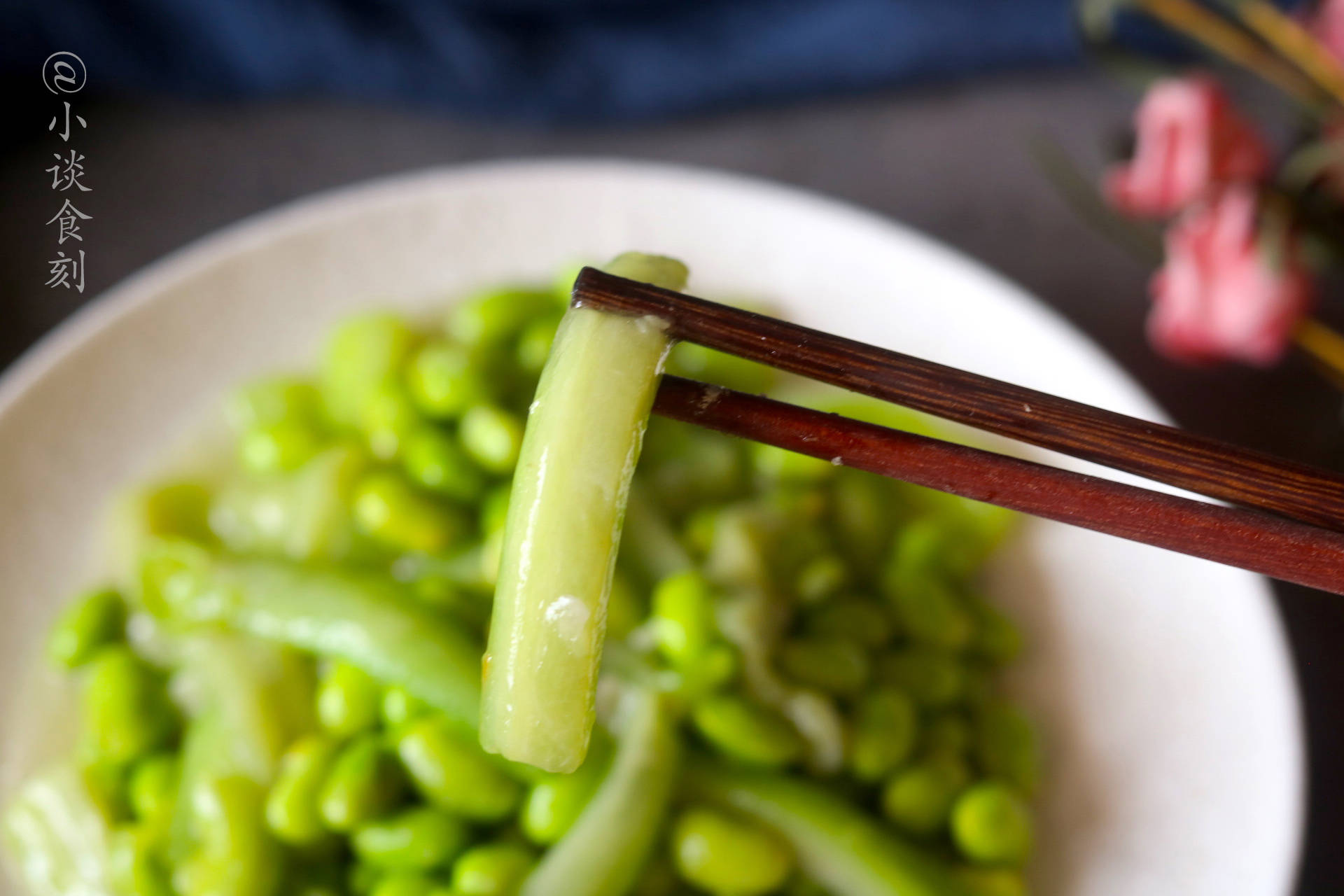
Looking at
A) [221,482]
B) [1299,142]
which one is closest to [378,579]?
[221,482]

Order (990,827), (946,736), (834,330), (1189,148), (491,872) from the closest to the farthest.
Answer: (491,872) → (990,827) → (946,736) → (1189,148) → (834,330)

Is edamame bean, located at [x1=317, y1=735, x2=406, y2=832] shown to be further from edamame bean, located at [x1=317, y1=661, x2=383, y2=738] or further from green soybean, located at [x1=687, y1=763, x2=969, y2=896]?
green soybean, located at [x1=687, y1=763, x2=969, y2=896]

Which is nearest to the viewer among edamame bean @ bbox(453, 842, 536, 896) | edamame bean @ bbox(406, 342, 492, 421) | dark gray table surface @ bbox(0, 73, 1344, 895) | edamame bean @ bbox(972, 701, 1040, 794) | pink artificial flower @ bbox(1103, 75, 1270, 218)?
edamame bean @ bbox(453, 842, 536, 896)

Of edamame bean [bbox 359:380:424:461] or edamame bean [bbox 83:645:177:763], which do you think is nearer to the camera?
edamame bean [bbox 83:645:177:763]

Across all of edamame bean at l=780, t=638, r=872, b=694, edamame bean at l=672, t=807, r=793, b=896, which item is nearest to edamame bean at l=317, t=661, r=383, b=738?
edamame bean at l=672, t=807, r=793, b=896

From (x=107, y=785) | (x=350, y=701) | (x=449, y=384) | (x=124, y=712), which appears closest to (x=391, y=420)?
(x=449, y=384)

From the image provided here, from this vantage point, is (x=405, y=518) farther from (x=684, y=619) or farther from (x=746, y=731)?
(x=746, y=731)

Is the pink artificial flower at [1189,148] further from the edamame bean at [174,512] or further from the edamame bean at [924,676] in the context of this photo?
the edamame bean at [174,512]
